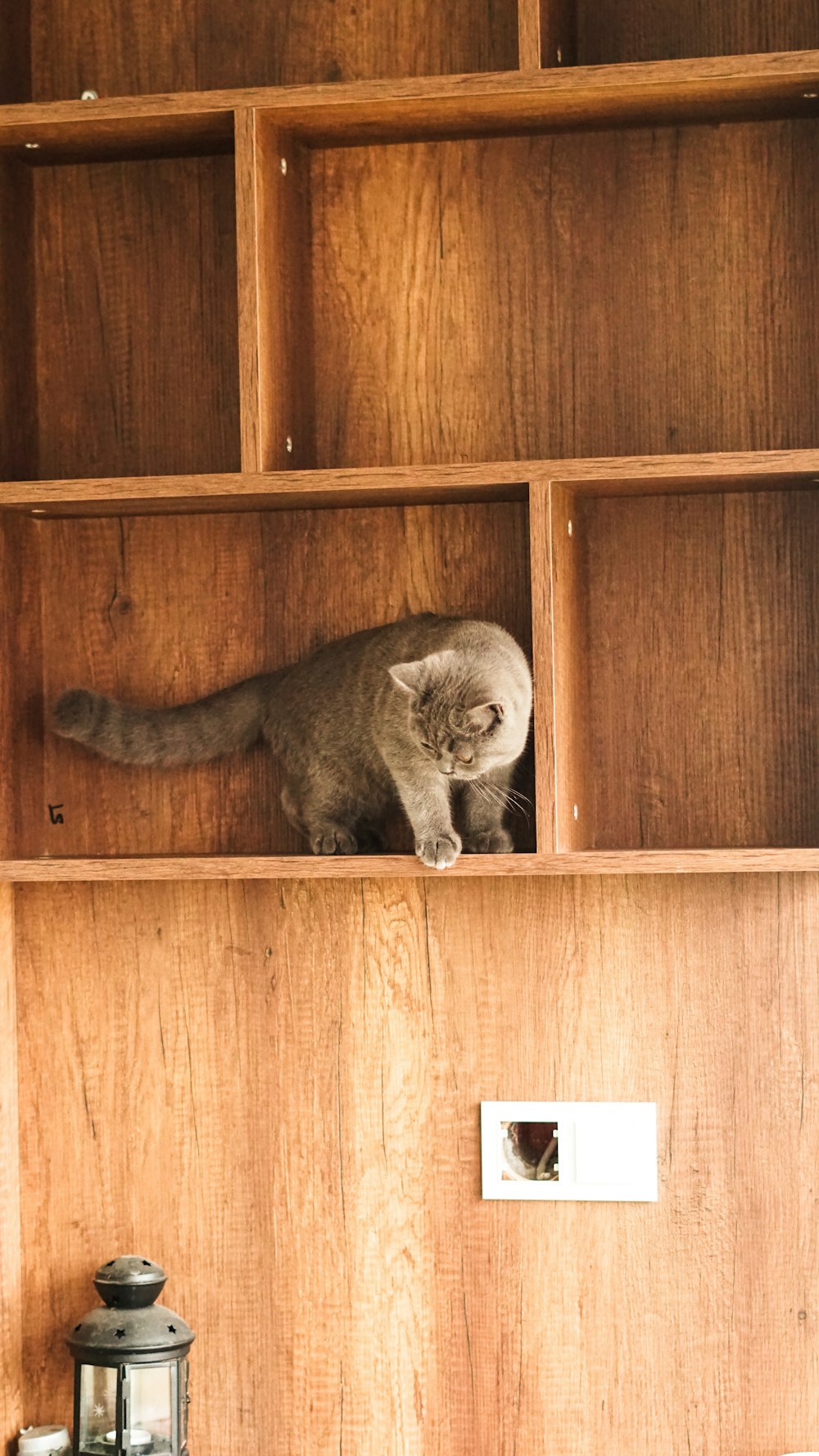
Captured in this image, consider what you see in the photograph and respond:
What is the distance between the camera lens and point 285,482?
1.46m

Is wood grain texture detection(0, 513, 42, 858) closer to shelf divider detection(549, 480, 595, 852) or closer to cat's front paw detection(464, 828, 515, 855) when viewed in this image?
cat's front paw detection(464, 828, 515, 855)

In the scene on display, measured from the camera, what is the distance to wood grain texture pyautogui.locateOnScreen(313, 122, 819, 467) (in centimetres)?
160

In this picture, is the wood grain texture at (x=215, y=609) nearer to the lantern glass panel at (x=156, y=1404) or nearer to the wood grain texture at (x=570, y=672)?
the wood grain texture at (x=570, y=672)

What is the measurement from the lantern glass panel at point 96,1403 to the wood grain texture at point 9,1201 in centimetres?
13

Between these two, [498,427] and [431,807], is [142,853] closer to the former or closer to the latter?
[431,807]

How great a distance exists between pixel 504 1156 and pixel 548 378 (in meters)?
0.87

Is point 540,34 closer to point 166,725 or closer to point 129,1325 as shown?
point 166,725

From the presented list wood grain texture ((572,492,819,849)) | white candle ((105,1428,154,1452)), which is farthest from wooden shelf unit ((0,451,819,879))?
white candle ((105,1428,154,1452))

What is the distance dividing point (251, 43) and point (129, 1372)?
1475mm

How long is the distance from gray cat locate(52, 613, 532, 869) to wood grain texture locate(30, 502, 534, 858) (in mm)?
49

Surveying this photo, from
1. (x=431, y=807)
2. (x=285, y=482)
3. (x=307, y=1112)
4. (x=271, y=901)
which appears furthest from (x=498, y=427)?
(x=307, y=1112)

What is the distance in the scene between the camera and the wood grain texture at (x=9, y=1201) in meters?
1.67

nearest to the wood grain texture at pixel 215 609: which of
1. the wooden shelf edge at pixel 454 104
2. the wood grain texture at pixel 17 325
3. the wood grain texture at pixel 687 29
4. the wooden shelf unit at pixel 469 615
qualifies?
the wooden shelf unit at pixel 469 615

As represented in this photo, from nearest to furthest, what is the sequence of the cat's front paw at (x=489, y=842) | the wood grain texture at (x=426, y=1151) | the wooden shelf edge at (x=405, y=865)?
the wooden shelf edge at (x=405, y=865)
the cat's front paw at (x=489, y=842)
the wood grain texture at (x=426, y=1151)
